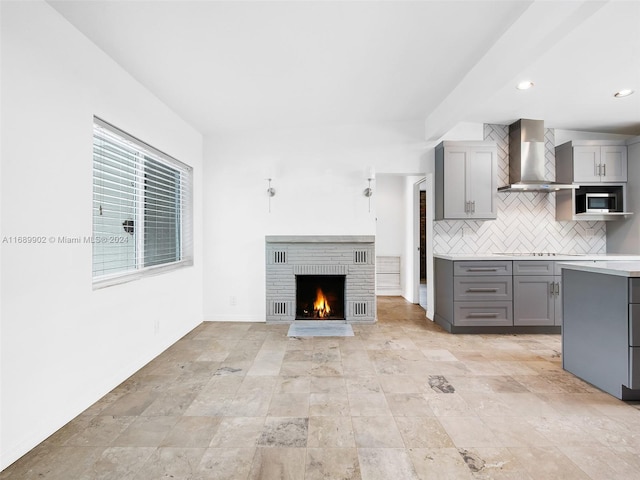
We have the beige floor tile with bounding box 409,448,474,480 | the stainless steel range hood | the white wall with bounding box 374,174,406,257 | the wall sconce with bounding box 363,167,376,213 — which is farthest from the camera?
the white wall with bounding box 374,174,406,257

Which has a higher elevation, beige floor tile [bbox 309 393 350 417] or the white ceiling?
the white ceiling

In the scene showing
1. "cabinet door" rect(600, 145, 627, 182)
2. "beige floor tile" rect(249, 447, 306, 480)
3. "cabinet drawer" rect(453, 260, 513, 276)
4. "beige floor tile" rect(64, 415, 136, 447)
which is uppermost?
"cabinet door" rect(600, 145, 627, 182)

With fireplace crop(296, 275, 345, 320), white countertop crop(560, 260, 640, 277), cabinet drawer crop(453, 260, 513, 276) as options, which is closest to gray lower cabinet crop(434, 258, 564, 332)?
cabinet drawer crop(453, 260, 513, 276)

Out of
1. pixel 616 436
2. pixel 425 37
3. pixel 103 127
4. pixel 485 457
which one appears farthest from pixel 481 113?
pixel 103 127

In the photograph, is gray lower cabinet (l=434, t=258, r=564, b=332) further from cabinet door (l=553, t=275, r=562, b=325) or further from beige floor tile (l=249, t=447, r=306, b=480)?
beige floor tile (l=249, t=447, r=306, b=480)

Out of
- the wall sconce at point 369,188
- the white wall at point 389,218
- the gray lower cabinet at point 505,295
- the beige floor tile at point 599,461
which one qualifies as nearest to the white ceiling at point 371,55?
the wall sconce at point 369,188

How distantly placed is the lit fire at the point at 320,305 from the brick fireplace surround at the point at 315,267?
12.9 inches

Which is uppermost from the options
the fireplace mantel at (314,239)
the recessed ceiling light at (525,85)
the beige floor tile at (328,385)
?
the recessed ceiling light at (525,85)

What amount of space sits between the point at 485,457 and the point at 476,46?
8.90ft

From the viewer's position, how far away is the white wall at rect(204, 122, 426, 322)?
4.40 meters

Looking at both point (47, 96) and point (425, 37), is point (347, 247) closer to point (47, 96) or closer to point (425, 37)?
point (425, 37)

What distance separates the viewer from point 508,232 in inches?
174

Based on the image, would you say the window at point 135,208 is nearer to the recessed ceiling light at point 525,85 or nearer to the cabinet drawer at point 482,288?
the cabinet drawer at point 482,288

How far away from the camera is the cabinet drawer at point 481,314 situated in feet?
12.7
